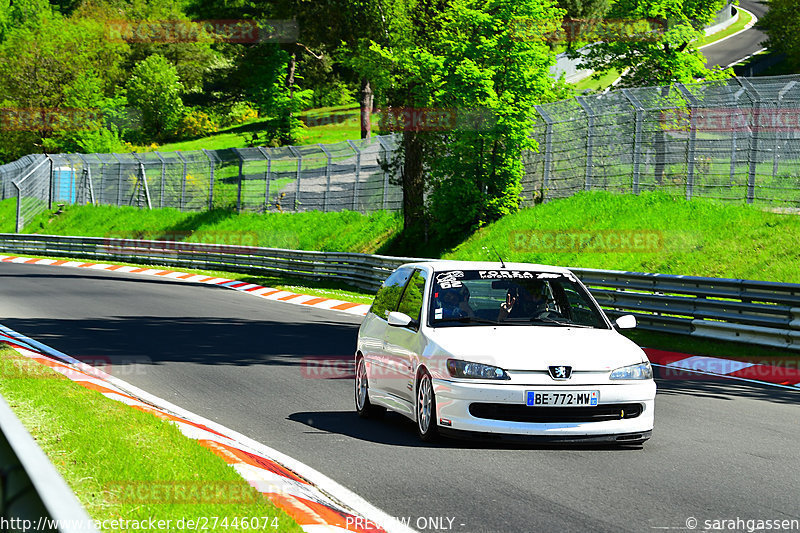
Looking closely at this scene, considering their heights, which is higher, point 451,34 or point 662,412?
point 451,34

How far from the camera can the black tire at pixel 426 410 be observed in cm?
830

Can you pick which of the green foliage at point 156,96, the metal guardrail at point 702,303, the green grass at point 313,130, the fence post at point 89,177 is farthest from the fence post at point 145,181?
the green foliage at point 156,96

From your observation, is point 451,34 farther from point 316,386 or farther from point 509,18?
point 316,386

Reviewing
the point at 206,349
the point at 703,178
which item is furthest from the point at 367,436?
the point at 703,178

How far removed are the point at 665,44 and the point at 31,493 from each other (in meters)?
40.0

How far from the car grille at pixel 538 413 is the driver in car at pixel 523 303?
1.18 m

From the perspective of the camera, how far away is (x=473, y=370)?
26.5 ft

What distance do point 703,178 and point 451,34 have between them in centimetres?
871

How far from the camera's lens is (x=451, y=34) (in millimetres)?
29266

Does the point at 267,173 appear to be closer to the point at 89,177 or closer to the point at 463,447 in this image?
the point at 89,177

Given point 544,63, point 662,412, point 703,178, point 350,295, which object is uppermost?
point 544,63

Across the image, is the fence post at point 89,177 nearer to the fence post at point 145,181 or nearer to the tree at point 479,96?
the fence post at point 145,181

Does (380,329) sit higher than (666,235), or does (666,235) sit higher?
(380,329)

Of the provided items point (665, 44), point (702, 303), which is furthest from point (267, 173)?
point (702, 303)
